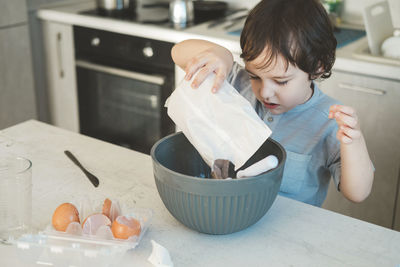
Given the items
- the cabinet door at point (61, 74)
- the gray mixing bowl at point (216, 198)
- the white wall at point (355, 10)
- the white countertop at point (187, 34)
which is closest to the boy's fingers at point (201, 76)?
the gray mixing bowl at point (216, 198)

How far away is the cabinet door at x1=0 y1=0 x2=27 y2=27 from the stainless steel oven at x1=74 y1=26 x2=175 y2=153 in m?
0.28

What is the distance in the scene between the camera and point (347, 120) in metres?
0.97

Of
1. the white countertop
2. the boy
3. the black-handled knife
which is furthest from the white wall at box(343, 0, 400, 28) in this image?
the black-handled knife

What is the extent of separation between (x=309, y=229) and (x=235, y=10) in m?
1.93

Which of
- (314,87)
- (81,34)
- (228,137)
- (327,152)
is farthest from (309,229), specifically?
(81,34)

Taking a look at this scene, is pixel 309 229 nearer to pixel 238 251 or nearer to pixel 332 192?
pixel 238 251

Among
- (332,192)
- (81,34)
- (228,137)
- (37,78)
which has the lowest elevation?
(332,192)

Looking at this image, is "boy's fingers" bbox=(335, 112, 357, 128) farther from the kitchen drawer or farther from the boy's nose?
the kitchen drawer

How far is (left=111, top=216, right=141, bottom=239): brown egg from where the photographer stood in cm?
82

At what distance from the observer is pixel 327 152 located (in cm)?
122

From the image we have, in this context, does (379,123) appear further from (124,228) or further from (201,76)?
(124,228)

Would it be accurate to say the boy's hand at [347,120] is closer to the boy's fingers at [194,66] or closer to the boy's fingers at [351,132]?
the boy's fingers at [351,132]

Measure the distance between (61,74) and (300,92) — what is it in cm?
185

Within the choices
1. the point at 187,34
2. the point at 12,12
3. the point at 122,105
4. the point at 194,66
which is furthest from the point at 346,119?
the point at 12,12
